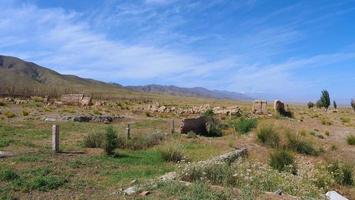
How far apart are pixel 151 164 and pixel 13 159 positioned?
4637mm

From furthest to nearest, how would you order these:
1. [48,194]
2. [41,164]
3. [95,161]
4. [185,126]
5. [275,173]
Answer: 1. [185,126]
2. [95,161]
3. [41,164]
4. [275,173]
5. [48,194]

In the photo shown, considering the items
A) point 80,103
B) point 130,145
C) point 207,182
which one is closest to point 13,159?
point 130,145

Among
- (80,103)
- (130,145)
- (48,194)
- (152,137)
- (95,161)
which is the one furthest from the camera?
(80,103)

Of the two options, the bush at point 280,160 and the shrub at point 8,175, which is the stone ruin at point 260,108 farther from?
the shrub at point 8,175

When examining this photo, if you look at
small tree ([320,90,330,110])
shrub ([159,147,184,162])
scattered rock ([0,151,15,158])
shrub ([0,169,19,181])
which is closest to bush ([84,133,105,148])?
shrub ([159,147,184,162])

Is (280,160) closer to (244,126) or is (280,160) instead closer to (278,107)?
(244,126)

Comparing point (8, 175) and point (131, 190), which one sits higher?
point (8, 175)

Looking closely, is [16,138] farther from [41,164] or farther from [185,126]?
[185,126]

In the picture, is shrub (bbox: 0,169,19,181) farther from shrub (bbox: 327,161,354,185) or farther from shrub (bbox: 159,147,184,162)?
shrub (bbox: 327,161,354,185)

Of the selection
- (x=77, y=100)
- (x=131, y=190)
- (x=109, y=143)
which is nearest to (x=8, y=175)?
(x=131, y=190)

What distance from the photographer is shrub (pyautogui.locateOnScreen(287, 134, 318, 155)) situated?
22.7 meters

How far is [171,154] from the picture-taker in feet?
56.5

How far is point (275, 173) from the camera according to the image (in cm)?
1271

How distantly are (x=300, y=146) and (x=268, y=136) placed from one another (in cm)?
189
